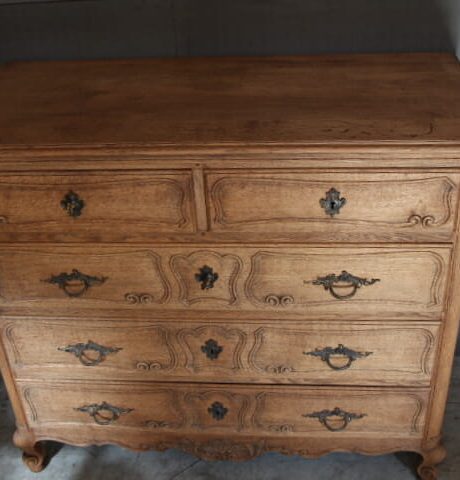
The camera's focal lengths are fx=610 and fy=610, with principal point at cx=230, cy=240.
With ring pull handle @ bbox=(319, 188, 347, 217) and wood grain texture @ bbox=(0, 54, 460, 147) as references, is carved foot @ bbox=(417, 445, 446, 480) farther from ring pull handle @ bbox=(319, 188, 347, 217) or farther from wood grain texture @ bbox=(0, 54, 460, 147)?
wood grain texture @ bbox=(0, 54, 460, 147)

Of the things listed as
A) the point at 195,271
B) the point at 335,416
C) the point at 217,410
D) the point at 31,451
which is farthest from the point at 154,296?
the point at 31,451

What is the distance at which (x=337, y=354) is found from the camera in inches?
56.3

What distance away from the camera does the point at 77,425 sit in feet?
5.33

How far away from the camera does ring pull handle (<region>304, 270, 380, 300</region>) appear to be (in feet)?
4.29

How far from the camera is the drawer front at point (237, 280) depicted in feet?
4.23

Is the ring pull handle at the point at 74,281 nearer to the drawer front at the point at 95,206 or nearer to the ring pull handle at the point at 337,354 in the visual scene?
the drawer front at the point at 95,206

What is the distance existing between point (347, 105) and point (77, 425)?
1.07 meters

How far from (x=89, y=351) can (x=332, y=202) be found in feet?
2.34

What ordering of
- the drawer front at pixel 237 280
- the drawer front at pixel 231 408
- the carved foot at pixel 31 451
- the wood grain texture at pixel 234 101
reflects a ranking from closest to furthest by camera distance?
the wood grain texture at pixel 234 101 → the drawer front at pixel 237 280 → the drawer front at pixel 231 408 → the carved foot at pixel 31 451

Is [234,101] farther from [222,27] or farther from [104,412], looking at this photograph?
[104,412]

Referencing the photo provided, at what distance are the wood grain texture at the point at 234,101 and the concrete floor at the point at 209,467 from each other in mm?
1000

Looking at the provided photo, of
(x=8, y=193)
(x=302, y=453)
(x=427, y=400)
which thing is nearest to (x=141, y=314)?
(x=8, y=193)

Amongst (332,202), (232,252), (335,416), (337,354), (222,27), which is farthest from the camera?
(222,27)

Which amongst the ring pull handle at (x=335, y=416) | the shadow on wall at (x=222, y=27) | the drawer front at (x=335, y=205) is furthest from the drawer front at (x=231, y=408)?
the shadow on wall at (x=222, y=27)
